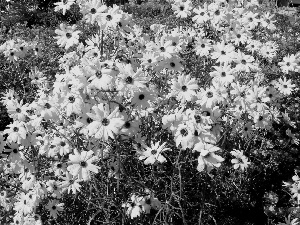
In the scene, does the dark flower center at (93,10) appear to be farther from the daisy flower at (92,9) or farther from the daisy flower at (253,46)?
the daisy flower at (253,46)

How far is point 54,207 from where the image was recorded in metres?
2.80

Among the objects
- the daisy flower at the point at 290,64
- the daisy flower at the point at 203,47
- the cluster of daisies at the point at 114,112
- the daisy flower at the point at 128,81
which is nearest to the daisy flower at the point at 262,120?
the cluster of daisies at the point at 114,112

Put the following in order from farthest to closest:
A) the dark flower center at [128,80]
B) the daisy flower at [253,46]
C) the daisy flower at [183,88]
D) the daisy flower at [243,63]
Result: the daisy flower at [253,46] → the daisy flower at [243,63] → the daisy flower at [183,88] → the dark flower center at [128,80]

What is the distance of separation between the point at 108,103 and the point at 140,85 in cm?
21

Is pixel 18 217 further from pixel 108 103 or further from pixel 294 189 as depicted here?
pixel 294 189

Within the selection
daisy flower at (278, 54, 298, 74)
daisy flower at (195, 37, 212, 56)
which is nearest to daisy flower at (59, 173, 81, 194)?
daisy flower at (195, 37, 212, 56)

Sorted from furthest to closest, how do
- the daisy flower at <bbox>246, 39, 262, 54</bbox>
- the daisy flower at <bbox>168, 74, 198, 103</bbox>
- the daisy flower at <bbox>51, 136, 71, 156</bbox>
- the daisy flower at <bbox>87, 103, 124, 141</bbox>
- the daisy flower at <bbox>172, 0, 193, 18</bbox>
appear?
the daisy flower at <bbox>246, 39, 262, 54</bbox> < the daisy flower at <bbox>172, 0, 193, 18</bbox> < the daisy flower at <bbox>51, 136, 71, 156</bbox> < the daisy flower at <bbox>168, 74, 198, 103</bbox> < the daisy flower at <bbox>87, 103, 124, 141</bbox>

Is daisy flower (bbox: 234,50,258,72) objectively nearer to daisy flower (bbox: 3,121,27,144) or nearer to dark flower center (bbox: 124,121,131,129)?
dark flower center (bbox: 124,121,131,129)

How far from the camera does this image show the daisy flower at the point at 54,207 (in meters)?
2.77

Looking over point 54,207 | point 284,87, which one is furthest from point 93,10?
point 284,87

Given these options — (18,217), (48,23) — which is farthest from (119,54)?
(48,23)

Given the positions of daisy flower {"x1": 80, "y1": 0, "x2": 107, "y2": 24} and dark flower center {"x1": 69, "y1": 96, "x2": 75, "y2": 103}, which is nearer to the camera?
dark flower center {"x1": 69, "y1": 96, "x2": 75, "y2": 103}

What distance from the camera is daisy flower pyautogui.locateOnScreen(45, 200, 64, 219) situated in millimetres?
2768

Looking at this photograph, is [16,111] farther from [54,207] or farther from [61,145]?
[54,207]
